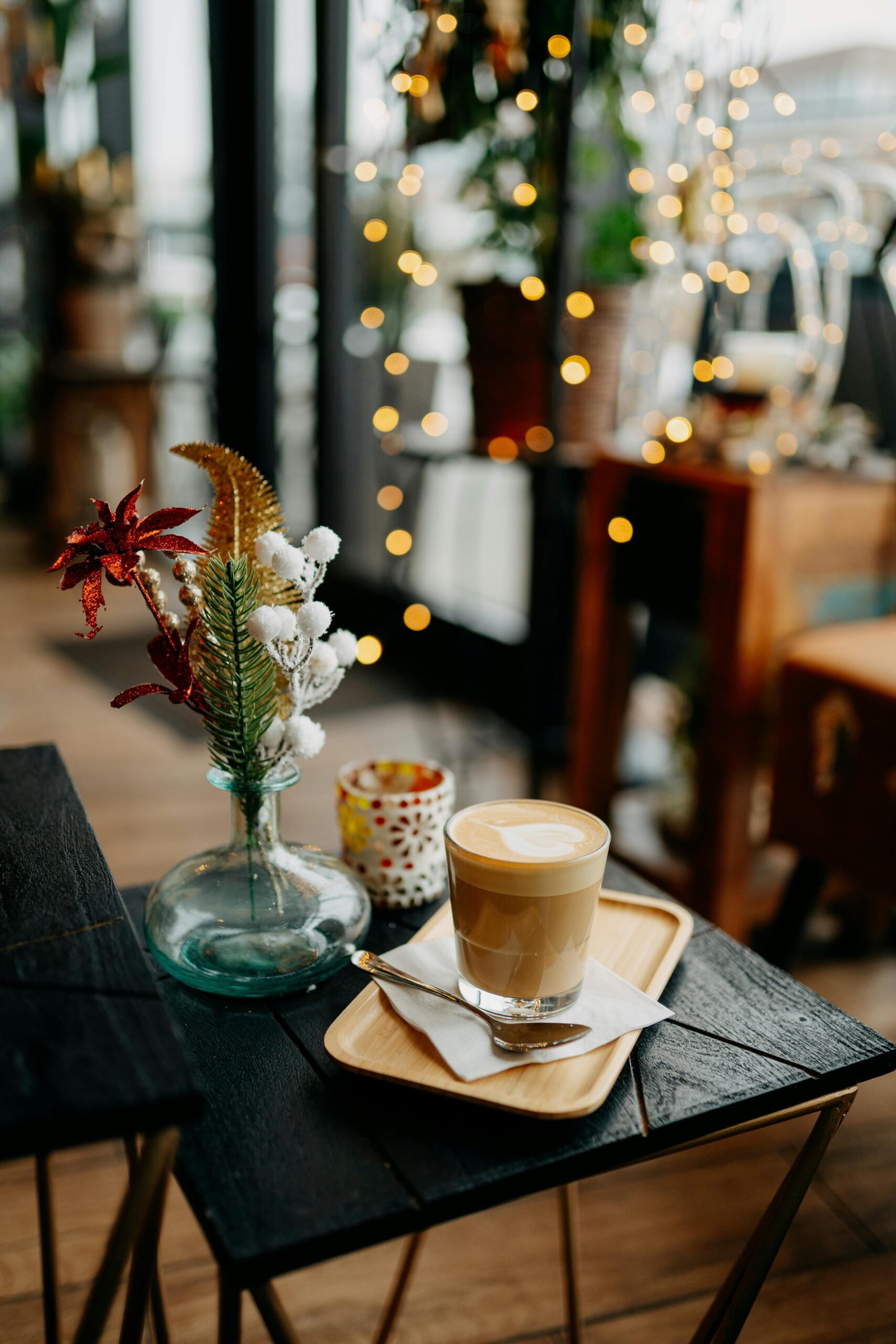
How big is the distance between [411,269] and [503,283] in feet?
0.55

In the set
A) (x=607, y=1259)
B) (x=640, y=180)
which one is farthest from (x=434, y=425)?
(x=607, y=1259)

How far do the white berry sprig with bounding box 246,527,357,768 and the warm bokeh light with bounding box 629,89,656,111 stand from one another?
61.9 inches

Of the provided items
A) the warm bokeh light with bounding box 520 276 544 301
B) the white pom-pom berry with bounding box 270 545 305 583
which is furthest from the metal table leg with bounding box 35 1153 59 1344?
the warm bokeh light with bounding box 520 276 544 301

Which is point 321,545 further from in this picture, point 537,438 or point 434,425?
point 434,425

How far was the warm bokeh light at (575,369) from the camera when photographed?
2.01 m

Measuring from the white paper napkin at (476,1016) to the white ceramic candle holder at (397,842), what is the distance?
4.1 inches

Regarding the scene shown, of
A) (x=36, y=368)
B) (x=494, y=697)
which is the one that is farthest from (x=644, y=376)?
(x=36, y=368)

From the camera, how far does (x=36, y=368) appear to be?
15.3ft

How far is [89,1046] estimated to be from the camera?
0.57 meters

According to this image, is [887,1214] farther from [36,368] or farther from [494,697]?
[36,368]

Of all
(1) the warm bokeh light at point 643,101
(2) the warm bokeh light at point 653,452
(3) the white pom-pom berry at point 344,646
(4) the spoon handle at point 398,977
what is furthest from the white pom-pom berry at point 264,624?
(1) the warm bokeh light at point 643,101

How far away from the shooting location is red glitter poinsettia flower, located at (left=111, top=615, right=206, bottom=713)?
743mm

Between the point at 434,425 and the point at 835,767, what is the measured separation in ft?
4.09

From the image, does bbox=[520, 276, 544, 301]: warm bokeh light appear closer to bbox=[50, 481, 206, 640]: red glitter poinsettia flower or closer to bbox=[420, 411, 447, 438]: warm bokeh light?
bbox=[420, 411, 447, 438]: warm bokeh light
